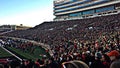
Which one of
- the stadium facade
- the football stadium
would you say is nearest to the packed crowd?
the football stadium

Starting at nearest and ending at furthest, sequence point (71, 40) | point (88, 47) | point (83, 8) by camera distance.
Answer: point (88, 47)
point (71, 40)
point (83, 8)

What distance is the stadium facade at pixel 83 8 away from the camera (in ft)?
261

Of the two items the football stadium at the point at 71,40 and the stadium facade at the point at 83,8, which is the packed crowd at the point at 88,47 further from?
the stadium facade at the point at 83,8


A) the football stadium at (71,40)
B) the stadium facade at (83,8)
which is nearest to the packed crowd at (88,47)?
the football stadium at (71,40)

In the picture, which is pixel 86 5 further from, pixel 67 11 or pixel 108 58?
pixel 108 58

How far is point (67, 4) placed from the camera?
4136 inches

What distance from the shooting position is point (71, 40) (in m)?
30.6

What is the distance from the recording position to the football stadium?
397 inches

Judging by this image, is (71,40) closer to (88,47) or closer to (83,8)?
(88,47)

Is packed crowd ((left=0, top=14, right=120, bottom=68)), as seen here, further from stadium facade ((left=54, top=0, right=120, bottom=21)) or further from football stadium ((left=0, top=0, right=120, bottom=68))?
stadium facade ((left=54, top=0, right=120, bottom=21))

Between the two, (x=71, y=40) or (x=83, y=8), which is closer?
(x=71, y=40)

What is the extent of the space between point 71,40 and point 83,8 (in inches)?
2556

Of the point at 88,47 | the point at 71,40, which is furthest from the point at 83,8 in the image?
the point at 88,47

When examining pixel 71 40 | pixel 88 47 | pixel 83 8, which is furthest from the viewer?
pixel 83 8
